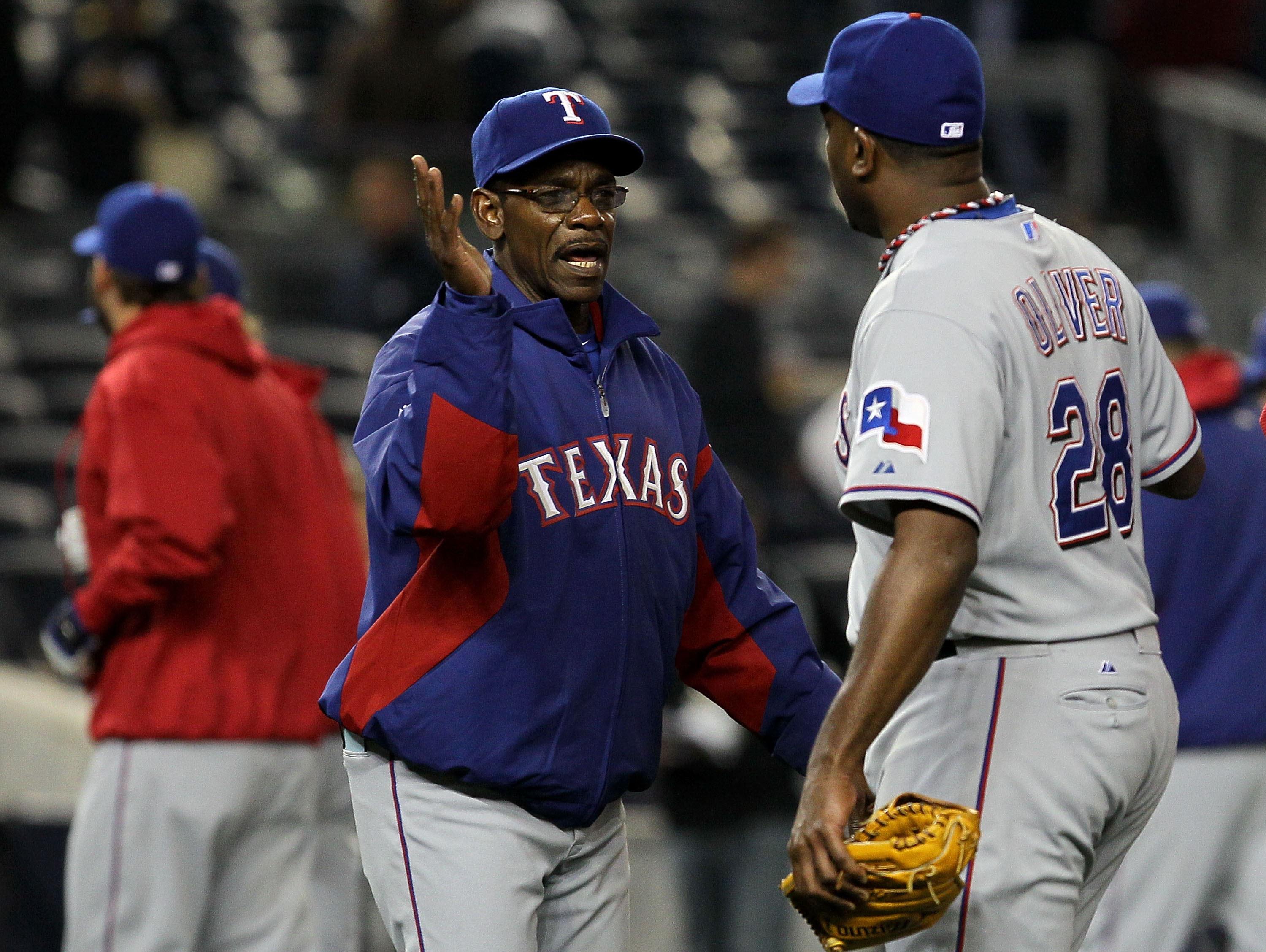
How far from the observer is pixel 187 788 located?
463 centimetres

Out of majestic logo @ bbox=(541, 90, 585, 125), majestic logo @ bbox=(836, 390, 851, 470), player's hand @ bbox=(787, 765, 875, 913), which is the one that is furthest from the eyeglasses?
player's hand @ bbox=(787, 765, 875, 913)

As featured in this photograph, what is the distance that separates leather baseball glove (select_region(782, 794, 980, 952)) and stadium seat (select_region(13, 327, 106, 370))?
24.3ft

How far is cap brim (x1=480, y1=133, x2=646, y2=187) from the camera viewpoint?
311cm

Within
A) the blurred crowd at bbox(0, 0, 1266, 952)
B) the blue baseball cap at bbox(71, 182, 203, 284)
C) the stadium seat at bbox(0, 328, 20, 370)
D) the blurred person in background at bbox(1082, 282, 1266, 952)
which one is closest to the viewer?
the blue baseball cap at bbox(71, 182, 203, 284)

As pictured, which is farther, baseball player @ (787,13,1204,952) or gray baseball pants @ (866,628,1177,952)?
gray baseball pants @ (866,628,1177,952)

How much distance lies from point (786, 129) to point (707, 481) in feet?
31.1

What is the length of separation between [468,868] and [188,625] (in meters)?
1.85

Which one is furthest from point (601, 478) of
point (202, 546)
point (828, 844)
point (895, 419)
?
point (202, 546)

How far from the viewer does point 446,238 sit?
2844 millimetres

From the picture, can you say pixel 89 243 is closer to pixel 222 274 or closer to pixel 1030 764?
pixel 222 274

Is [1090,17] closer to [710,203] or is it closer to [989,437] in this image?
[710,203]

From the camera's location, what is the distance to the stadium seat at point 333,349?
29.1ft

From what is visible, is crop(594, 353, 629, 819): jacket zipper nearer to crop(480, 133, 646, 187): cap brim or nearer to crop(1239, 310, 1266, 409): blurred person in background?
crop(480, 133, 646, 187): cap brim

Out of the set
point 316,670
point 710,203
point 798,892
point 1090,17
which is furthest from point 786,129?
point 798,892
